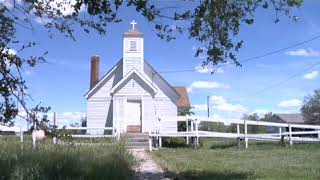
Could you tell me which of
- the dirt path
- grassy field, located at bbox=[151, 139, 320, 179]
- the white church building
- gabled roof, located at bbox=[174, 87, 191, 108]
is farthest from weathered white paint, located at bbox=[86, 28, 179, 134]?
the dirt path

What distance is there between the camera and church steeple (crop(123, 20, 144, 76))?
1532 inches

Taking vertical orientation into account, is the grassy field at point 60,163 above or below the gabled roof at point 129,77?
below

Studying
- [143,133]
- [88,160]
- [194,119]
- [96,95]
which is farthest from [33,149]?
[96,95]

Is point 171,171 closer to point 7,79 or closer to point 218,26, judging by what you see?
point 218,26

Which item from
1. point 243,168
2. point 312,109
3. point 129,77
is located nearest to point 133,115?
point 129,77

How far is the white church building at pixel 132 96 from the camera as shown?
37.5m

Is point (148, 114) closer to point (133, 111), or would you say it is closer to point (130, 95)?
point (133, 111)

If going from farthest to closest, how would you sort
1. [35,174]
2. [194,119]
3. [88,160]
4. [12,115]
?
[194,119]
[88,160]
[35,174]
[12,115]

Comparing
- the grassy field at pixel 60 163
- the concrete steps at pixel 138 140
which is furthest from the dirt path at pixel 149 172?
the concrete steps at pixel 138 140

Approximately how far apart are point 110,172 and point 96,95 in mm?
24821

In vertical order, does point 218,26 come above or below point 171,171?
above

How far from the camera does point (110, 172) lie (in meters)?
14.4

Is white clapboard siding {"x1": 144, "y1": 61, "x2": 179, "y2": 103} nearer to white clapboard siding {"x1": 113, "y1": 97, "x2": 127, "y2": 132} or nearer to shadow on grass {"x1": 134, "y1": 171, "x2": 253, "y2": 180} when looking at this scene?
white clapboard siding {"x1": 113, "y1": 97, "x2": 127, "y2": 132}

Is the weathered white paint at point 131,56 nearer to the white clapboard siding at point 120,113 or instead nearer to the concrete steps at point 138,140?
the white clapboard siding at point 120,113
